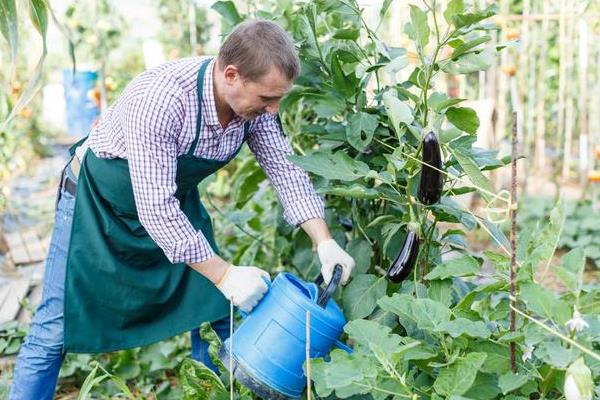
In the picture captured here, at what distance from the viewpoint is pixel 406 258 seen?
1.73 m

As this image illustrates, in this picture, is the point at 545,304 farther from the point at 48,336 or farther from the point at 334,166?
the point at 48,336

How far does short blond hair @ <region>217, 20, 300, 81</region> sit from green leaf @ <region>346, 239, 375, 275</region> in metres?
0.56

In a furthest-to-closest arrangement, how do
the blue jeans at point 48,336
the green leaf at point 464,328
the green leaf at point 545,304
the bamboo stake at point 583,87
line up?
the bamboo stake at point 583,87
the blue jeans at point 48,336
the green leaf at point 464,328
the green leaf at point 545,304

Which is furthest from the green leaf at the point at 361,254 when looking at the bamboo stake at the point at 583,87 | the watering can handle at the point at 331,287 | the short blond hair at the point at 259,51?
the bamboo stake at the point at 583,87

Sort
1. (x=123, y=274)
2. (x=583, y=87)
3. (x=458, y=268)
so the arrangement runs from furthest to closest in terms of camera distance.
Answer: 1. (x=583, y=87)
2. (x=123, y=274)
3. (x=458, y=268)

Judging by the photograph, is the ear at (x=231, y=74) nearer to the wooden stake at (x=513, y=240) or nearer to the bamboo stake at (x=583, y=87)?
the wooden stake at (x=513, y=240)

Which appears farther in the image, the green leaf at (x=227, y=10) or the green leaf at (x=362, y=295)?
the green leaf at (x=227, y=10)

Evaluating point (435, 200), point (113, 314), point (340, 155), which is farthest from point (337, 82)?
point (113, 314)

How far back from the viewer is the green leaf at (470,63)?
5.80 ft

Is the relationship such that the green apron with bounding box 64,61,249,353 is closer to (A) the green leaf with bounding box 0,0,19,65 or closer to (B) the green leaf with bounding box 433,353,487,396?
(A) the green leaf with bounding box 0,0,19,65

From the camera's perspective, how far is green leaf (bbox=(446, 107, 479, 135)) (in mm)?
1771

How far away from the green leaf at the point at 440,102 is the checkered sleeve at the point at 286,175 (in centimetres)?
45

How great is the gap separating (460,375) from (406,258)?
39cm

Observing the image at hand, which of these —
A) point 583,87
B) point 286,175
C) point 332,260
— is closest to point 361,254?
point 332,260
